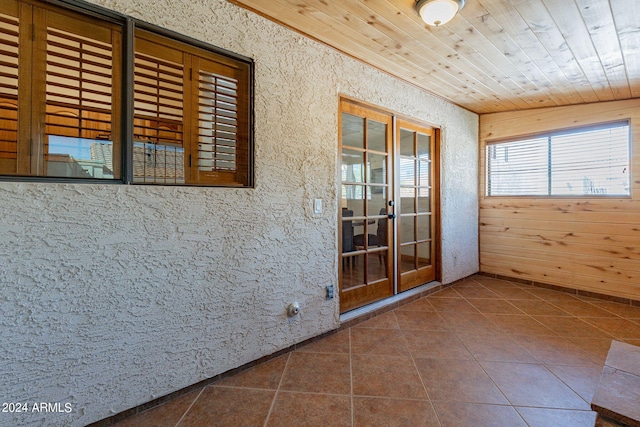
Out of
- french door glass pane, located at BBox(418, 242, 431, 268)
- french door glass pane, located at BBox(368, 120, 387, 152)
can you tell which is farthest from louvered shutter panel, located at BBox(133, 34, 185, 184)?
french door glass pane, located at BBox(418, 242, 431, 268)

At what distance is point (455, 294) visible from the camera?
3340 mm

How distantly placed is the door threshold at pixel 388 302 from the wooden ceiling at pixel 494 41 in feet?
7.56

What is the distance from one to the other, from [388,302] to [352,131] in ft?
5.83

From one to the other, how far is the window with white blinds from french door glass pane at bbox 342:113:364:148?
2447 mm

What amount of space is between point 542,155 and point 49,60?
4.81 metres

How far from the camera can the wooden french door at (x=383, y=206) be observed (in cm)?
260

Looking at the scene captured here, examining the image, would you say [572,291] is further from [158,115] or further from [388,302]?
[158,115]

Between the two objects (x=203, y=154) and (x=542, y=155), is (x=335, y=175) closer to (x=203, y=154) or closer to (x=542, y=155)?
(x=203, y=154)

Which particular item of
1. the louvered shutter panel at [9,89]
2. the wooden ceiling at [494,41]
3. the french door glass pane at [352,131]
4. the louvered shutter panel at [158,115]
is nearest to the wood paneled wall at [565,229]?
the wooden ceiling at [494,41]

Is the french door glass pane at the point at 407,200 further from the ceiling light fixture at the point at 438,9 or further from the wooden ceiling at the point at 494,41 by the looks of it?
the ceiling light fixture at the point at 438,9

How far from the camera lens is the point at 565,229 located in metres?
3.44

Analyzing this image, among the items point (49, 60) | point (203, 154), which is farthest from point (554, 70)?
point (49, 60)

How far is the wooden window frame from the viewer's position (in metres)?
1.33

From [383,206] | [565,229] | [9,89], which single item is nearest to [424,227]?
[383,206]
